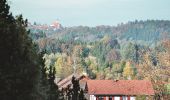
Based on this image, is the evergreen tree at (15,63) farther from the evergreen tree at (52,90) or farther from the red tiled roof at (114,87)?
the red tiled roof at (114,87)

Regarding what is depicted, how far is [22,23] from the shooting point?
28016mm

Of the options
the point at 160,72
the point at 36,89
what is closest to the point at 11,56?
the point at 36,89

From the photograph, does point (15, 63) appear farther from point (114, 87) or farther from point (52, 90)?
point (114, 87)

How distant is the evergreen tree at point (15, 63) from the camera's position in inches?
915

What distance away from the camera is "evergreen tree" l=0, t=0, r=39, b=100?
76.2ft

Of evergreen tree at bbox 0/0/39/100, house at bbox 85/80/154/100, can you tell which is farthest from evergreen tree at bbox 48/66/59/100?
house at bbox 85/80/154/100

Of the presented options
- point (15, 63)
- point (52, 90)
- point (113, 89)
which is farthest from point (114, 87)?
point (15, 63)

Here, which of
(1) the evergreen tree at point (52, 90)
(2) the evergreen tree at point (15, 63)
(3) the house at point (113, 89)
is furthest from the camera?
(3) the house at point (113, 89)

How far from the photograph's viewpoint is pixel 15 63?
2400cm

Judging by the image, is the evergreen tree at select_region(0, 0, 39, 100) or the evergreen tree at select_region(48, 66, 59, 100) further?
the evergreen tree at select_region(48, 66, 59, 100)

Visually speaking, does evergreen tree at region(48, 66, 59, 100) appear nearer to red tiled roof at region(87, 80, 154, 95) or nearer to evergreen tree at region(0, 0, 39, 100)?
evergreen tree at region(0, 0, 39, 100)

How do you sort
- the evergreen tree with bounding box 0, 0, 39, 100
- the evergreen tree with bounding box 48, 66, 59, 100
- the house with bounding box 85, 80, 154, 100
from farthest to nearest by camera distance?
the house with bounding box 85, 80, 154, 100
the evergreen tree with bounding box 48, 66, 59, 100
the evergreen tree with bounding box 0, 0, 39, 100

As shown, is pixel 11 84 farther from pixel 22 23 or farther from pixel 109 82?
pixel 109 82

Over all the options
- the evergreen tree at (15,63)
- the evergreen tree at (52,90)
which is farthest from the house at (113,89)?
the evergreen tree at (15,63)
